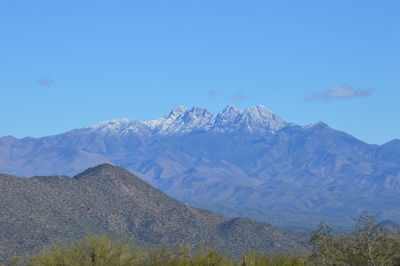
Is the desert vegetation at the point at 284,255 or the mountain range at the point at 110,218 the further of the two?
the mountain range at the point at 110,218

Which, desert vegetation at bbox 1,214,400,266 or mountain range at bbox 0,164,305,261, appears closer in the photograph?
desert vegetation at bbox 1,214,400,266

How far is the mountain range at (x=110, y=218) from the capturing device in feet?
440

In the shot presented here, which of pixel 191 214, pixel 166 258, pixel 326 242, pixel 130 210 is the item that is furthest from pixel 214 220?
pixel 326 242

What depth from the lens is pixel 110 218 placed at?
510ft

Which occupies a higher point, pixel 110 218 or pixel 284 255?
pixel 110 218

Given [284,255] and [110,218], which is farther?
[110,218]

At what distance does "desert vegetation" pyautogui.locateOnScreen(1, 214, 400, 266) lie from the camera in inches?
1959

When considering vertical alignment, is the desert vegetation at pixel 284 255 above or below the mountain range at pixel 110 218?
below

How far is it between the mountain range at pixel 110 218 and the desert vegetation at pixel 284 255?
5255 centimetres

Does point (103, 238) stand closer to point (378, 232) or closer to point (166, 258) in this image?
point (166, 258)

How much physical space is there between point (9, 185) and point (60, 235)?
Result: 26.1 meters

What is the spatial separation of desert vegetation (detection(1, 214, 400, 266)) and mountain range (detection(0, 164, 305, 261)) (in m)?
52.6

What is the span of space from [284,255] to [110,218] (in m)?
90.0

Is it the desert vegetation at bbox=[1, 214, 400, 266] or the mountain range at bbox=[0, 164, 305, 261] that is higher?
the mountain range at bbox=[0, 164, 305, 261]
